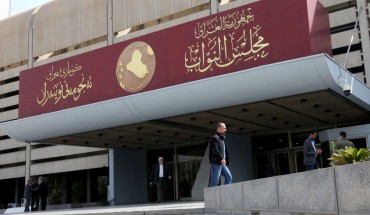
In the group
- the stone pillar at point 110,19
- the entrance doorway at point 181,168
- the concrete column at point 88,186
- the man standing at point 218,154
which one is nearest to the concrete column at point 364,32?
the entrance doorway at point 181,168

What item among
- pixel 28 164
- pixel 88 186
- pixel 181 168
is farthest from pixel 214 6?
pixel 28 164

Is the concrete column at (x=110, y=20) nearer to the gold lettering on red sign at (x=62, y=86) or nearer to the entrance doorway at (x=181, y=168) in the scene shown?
the entrance doorway at (x=181, y=168)

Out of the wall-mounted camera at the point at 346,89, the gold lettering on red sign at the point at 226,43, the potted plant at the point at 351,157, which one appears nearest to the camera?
the potted plant at the point at 351,157

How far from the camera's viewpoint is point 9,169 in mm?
33688

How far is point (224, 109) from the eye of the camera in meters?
14.6

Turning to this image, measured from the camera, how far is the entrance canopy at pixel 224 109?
1232 cm

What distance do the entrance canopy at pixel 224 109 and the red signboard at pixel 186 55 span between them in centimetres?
41

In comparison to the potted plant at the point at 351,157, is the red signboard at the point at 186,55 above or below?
above

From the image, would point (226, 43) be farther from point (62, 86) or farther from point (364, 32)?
point (364, 32)

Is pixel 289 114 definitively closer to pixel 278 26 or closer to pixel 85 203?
pixel 278 26

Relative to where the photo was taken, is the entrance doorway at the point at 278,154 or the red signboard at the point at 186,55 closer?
the red signboard at the point at 186,55

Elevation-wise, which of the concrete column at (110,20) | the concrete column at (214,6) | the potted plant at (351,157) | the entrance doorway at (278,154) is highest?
the concrete column at (110,20)

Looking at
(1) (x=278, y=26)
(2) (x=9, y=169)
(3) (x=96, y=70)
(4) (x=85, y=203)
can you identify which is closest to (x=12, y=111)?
(2) (x=9, y=169)

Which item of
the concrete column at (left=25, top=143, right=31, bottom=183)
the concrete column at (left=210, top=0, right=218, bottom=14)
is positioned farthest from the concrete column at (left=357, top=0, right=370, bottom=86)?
the concrete column at (left=25, top=143, right=31, bottom=183)
